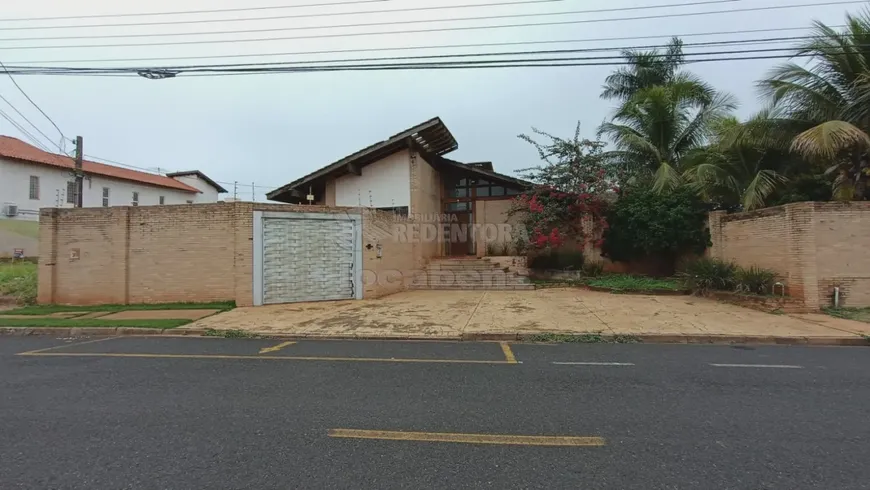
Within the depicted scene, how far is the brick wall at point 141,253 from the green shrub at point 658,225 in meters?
10.9

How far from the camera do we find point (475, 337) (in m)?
8.62

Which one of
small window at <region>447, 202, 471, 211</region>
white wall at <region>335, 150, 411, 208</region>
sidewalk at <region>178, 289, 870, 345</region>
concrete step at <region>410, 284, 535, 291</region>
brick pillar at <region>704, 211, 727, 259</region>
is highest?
white wall at <region>335, 150, 411, 208</region>

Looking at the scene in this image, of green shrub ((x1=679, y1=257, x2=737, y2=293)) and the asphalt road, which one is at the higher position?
green shrub ((x1=679, y1=257, x2=737, y2=293))

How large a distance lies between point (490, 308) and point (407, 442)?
27.2ft

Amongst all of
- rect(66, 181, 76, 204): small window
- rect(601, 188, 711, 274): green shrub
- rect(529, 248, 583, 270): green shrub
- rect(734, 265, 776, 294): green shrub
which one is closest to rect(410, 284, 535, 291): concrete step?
rect(529, 248, 583, 270): green shrub

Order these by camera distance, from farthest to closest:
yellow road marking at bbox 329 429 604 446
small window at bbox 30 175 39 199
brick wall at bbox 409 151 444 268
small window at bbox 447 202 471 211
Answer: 1. small window at bbox 30 175 39 199
2. small window at bbox 447 202 471 211
3. brick wall at bbox 409 151 444 268
4. yellow road marking at bbox 329 429 604 446

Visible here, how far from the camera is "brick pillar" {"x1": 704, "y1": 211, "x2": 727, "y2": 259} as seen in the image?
46.3ft

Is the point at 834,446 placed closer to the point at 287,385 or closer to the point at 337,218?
the point at 287,385

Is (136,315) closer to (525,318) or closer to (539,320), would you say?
(525,318)

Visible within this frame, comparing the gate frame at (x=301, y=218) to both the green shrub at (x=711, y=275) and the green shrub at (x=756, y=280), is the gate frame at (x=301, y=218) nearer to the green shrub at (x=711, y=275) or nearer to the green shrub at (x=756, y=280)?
the green shrub at (x=711, y=275)

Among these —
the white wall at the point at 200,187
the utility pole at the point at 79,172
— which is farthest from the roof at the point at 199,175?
the utility pole at the point at 79,172

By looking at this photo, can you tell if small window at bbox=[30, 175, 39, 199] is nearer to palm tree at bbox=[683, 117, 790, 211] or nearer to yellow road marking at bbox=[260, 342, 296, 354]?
yellow road marking at bbox=[260, 342, 296, 354]

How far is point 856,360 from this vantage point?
672cm

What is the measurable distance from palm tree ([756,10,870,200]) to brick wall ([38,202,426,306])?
13.4m
